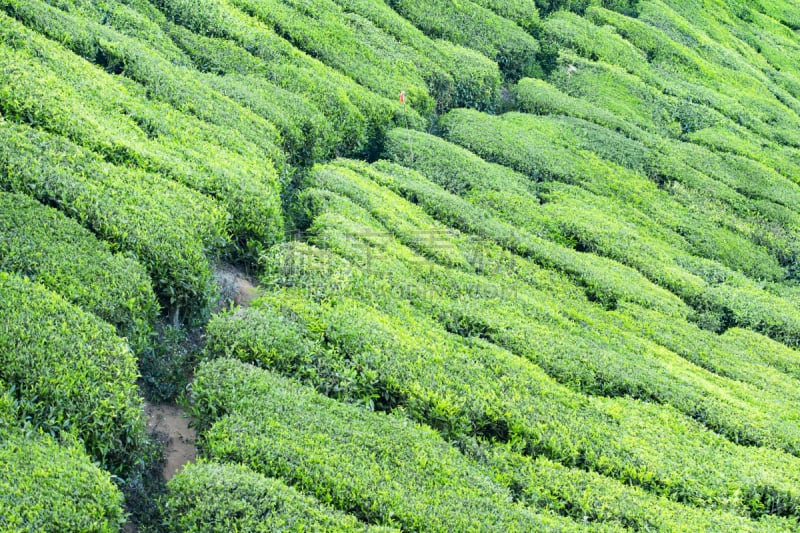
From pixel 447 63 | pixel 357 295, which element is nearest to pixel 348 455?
pixel 357 295

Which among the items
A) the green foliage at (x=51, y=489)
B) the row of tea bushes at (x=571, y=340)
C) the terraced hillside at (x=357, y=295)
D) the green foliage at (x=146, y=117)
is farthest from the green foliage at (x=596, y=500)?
the green foliage at (x=146, y=117)

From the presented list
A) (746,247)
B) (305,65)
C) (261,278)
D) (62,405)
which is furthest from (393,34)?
(62,405)

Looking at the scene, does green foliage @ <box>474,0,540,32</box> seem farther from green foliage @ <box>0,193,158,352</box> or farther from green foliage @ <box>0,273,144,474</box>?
green foliage @ <box>0,273,144,474</box>

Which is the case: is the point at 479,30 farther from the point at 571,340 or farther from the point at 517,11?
the point at 571,340

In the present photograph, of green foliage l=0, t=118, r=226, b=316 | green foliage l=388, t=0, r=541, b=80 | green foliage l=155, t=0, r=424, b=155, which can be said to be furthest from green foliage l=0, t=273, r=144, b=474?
green foliage l=388, t=0, r=541, b=80

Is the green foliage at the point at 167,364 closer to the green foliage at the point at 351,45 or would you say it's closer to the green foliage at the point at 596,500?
the green foliage at the point at 596,500
